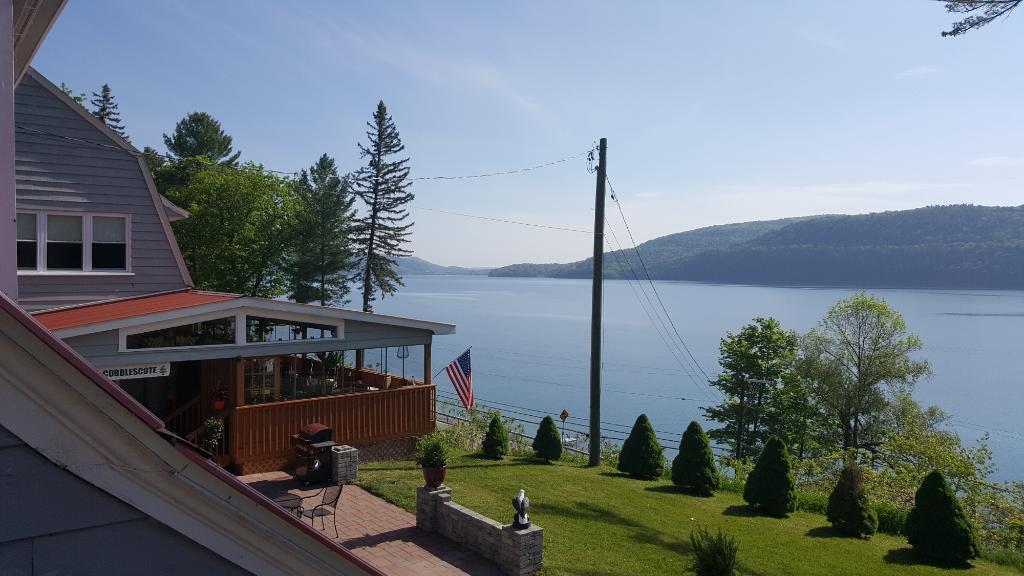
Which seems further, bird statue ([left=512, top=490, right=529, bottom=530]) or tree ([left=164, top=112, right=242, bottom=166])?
tree ([left=164, top=112, right=242, bottom=166])

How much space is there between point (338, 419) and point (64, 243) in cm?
691

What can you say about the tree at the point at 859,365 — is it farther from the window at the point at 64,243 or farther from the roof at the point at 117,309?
the window at the point at 64,243

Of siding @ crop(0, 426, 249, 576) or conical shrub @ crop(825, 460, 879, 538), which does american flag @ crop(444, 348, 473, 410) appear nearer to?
conical shrub @ crop(825, 460, 879, 538)

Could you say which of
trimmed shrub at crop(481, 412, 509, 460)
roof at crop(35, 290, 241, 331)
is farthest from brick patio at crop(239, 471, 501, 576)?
trimmed shrub at crop(481, 412, 509, 460)

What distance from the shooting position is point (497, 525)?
32.8ft

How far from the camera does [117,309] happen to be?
1309 cm

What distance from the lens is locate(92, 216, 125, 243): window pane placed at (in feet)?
48.4

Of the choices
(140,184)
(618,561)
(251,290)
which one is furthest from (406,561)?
(251,290)

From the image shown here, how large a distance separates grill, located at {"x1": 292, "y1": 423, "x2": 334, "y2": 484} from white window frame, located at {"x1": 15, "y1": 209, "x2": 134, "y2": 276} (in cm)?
581

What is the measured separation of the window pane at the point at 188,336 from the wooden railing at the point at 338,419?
152cm

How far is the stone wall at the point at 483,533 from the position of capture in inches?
372

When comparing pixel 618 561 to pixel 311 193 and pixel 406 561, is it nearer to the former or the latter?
pixel 406 561

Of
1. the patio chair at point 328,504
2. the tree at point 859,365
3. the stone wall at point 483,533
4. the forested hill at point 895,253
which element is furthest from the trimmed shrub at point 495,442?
the forested hill at point 895,253

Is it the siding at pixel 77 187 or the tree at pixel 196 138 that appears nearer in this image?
the siding at pixel 77 187
